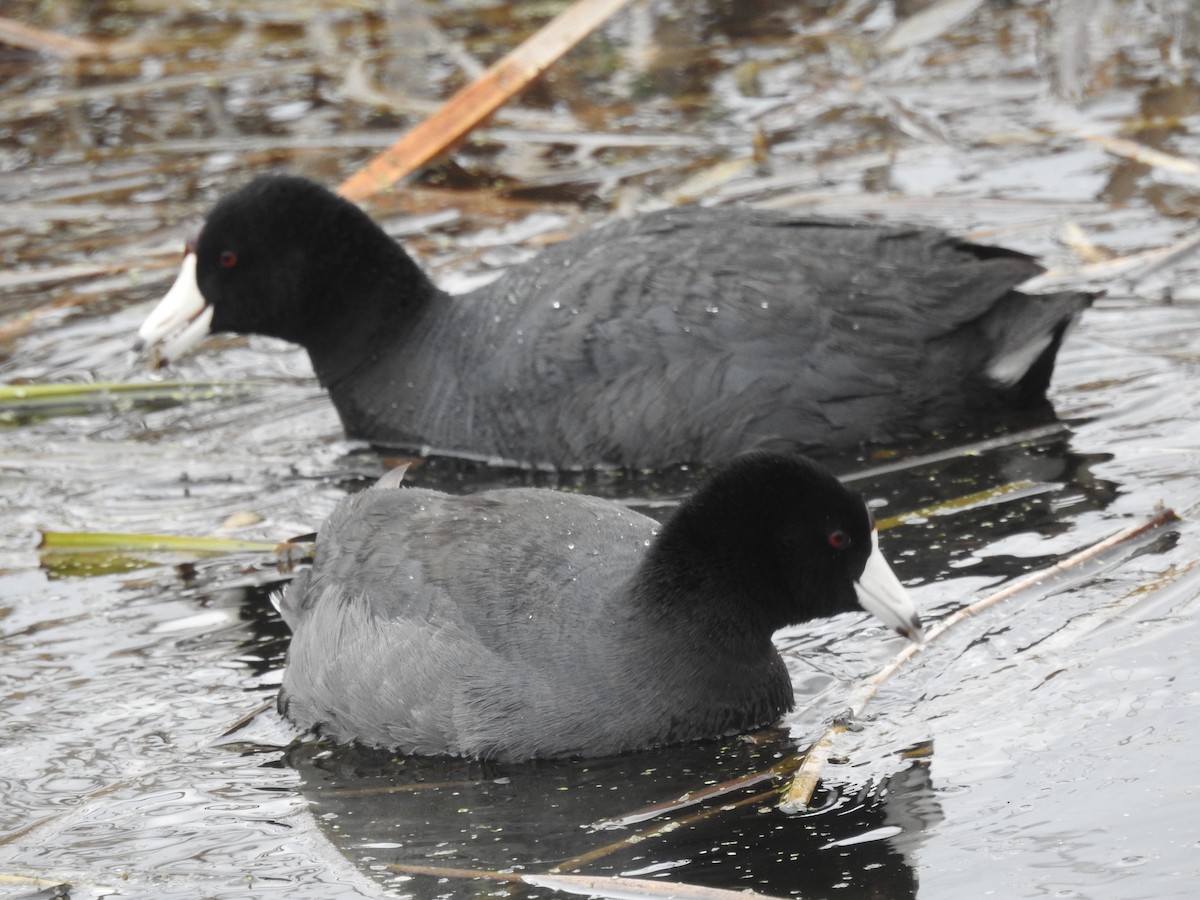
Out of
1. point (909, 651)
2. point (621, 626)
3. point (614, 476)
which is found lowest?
point (614, 476)

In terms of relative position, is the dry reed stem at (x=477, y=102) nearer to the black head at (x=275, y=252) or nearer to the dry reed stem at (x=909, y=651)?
the black head at (x=275, y=252)

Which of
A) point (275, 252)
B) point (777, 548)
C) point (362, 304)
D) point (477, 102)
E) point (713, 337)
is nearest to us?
point (777, 548)

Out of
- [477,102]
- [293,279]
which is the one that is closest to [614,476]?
[293,279]

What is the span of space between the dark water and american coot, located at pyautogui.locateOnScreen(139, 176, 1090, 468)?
16cm

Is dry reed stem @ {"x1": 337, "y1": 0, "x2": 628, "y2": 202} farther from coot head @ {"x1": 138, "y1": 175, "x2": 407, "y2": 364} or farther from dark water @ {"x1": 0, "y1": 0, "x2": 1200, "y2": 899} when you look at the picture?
coot head @ {"x1": 138, "y1": 175, "x2": 407, "y2": 364}

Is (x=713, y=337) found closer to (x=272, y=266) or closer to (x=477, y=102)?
(x=272, y=266)

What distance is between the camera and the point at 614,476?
19.7ft

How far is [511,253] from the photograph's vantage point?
764 cm

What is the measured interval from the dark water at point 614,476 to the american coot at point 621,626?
10 centimetres

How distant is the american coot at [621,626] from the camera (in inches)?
A: 166

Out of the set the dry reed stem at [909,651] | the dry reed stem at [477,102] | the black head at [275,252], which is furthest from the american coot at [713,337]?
the dry reed stem at [477,102]

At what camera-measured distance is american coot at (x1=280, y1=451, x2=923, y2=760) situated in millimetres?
4219

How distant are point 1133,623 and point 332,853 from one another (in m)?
1.87

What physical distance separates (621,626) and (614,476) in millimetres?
1757
